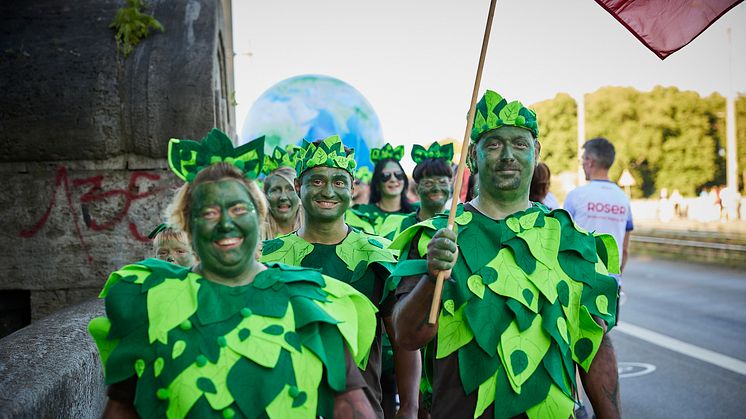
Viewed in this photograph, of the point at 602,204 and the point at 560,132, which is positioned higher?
the point at 560,132

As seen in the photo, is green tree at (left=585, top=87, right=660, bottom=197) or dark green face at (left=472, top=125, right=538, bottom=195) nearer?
dark green face at (left=472, top=125, right=538, bottom=195)

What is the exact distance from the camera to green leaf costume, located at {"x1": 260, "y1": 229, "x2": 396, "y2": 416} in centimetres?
348

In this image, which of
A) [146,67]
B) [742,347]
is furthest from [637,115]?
[146,67]

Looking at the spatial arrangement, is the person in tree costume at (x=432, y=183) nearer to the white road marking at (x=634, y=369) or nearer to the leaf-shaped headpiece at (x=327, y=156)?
the leaf-shaped headpiece at (x=327, y=156)

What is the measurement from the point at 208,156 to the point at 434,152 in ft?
11.8

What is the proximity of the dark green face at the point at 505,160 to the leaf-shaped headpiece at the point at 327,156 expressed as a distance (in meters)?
1.04

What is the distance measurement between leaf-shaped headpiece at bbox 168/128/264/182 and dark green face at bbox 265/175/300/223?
8.34 ft

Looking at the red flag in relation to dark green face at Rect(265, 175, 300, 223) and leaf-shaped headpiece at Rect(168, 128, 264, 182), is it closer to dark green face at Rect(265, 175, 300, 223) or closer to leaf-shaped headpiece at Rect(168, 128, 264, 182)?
leaf-shaped headpiece at Rect(168, 128, 264, 182)

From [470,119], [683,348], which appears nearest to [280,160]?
[470,119]

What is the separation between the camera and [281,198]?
16.2 ft

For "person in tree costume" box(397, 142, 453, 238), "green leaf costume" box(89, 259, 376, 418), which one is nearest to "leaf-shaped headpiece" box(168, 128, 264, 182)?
"green leaf costume" box(89, 259, 376, 418)

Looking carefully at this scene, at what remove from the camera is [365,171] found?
26.6ft

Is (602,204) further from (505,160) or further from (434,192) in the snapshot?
(505,160)

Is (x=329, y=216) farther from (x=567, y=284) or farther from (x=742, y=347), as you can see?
(x=742, y=347)
